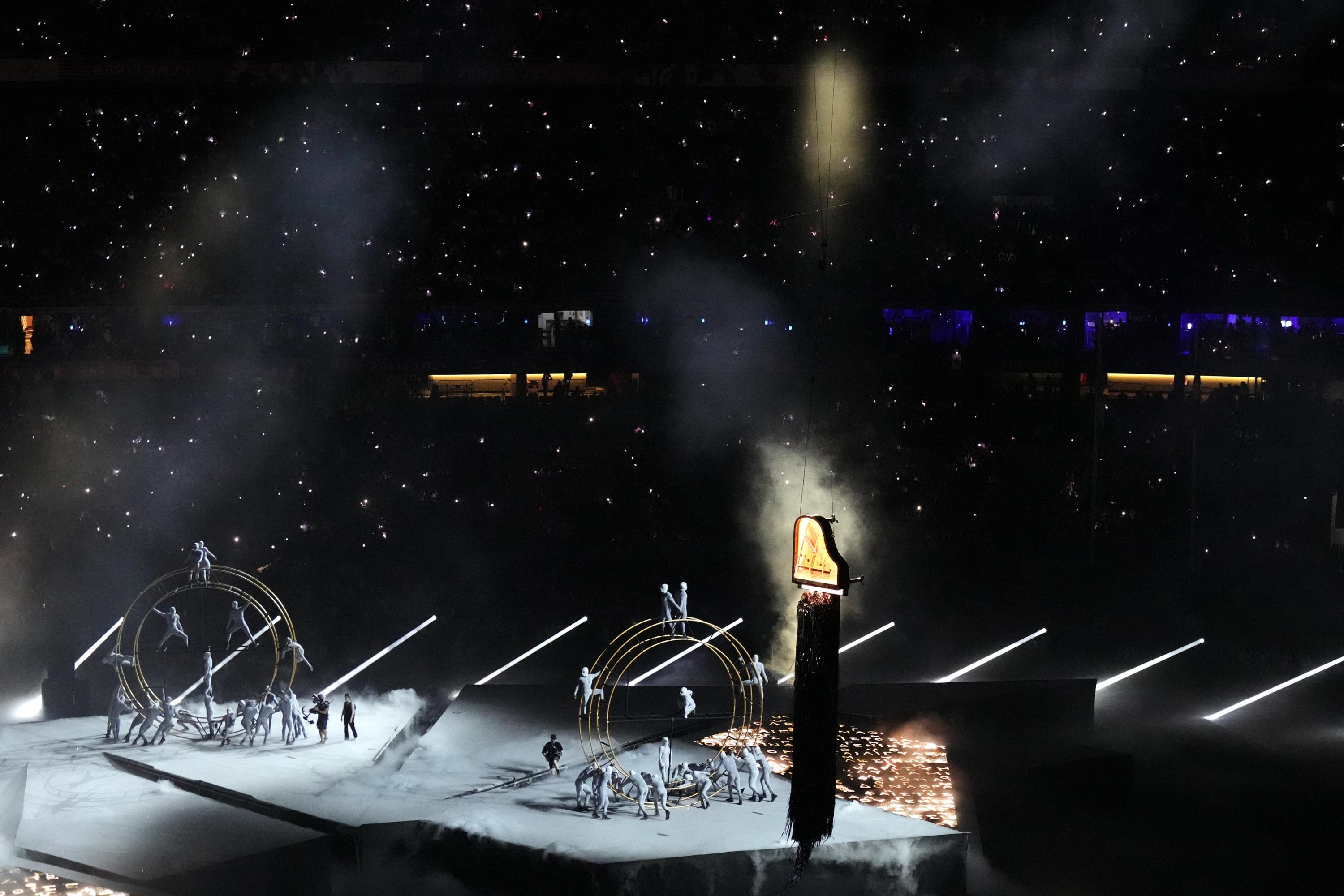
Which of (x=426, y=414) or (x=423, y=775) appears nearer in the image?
(x=423, y=775)

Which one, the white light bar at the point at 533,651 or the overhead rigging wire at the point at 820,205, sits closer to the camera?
the white light bar at the point at 533,651

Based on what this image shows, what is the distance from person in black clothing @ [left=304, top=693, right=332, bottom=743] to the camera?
42.8 feet

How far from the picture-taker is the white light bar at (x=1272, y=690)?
14938 mm

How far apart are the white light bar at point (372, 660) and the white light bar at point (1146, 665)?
983 centimetres

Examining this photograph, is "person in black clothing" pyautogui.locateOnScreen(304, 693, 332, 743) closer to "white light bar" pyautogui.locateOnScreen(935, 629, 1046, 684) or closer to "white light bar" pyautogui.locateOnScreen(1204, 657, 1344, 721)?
"white light bar" pyautogui.locateOnScreen(935, 629, 1046, 684)

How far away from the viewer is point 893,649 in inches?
685

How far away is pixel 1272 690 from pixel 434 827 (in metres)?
11.8

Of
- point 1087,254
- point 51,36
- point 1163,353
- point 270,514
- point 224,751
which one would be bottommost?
point 224,751

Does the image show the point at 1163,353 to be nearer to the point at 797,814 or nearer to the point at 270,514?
the point at 797,814

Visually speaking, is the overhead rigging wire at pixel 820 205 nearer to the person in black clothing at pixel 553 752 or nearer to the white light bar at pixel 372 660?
the white light bar at pixel 372 660

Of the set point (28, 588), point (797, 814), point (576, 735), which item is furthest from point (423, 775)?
point (28, 588)

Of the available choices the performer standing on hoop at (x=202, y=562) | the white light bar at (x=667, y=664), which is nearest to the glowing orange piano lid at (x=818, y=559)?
the white light bar at (x=667, y=664)

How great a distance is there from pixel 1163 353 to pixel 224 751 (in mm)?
16504

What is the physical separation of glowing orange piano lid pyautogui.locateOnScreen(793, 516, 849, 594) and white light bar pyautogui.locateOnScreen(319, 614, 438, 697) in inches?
318
